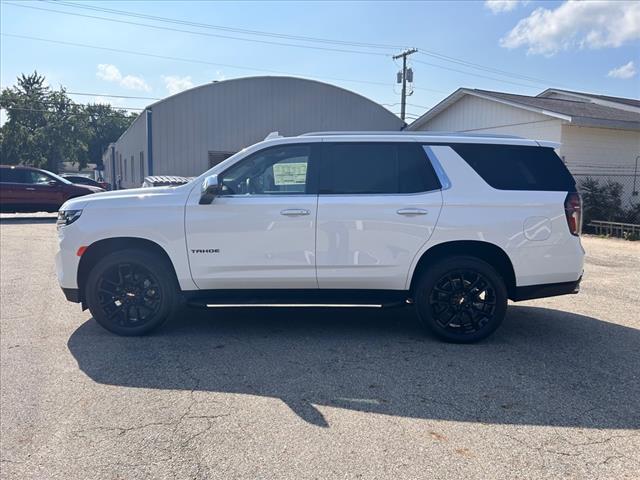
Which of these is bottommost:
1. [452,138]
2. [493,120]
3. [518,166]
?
[518,166]

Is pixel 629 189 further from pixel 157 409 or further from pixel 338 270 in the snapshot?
pixel 157 409

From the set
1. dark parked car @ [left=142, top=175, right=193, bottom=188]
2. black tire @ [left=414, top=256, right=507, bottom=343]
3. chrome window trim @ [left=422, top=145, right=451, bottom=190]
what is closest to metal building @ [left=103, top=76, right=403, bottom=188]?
dark parked car @ [left=142, top=175, right=193, bottom=188]

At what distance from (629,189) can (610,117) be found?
2.53 m

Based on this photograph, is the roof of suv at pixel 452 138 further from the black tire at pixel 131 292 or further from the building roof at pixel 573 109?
the building roof at pixel 573 109

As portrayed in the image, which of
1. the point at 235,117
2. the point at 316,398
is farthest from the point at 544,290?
the point at 235,117

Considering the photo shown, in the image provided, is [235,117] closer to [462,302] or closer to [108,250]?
[108,250]

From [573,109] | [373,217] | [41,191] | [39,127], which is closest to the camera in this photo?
[373,217]

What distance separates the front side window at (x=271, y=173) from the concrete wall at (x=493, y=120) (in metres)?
13.6

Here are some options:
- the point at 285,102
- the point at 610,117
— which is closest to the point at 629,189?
the point at 610,117

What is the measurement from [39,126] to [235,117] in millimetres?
43918

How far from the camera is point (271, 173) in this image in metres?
5.31

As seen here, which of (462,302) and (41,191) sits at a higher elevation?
(41,191)

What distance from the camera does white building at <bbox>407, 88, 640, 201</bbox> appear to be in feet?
54.5

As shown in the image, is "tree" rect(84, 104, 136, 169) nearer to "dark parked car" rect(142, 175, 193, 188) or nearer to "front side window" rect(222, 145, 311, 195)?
"dark parked car" rect(142, 175, 193, 188)
